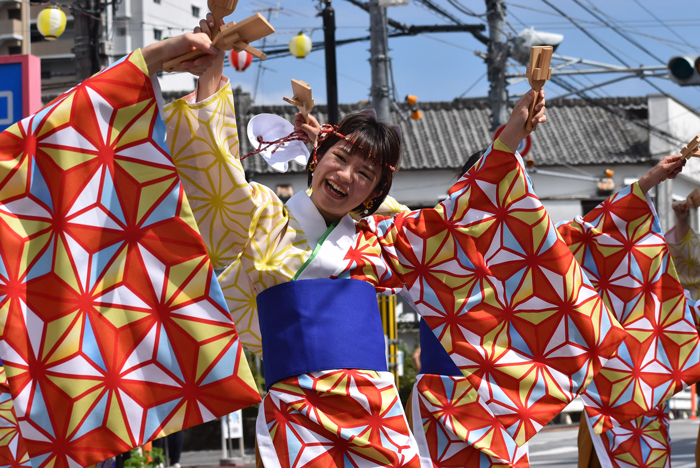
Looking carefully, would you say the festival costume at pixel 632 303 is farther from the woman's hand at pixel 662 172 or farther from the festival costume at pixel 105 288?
the festival costume at pixel 105 288

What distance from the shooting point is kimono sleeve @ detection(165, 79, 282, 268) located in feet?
8.24

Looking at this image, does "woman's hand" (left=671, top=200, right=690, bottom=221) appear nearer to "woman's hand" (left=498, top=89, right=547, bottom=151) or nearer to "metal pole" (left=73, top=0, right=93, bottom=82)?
"woman's hand" (left=498, top=89, right=547, bottom=151)

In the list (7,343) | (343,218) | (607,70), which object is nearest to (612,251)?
(343,218)

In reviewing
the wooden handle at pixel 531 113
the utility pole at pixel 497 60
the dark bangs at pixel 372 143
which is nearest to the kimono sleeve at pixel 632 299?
the wooden handle at pixel 531 113

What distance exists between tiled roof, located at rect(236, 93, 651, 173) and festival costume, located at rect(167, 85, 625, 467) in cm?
1287

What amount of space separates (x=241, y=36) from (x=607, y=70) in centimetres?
866

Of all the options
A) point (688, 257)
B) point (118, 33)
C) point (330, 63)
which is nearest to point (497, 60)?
point (330, 63)

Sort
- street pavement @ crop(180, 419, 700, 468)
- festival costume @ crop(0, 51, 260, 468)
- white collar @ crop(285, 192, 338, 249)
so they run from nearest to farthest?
festival costume @ crop(0, 51, 260, 468) → white collar @ crop(285, 192, 338, 249) → street pavement @ crop(180, 419, 700, 468)

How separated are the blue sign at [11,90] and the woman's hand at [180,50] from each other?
3.12 meters

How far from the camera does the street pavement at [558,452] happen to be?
7578mm

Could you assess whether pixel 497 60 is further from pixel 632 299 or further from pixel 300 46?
pixel 632 299

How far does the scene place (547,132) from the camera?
57.4ft

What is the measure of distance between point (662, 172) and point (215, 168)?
2.19 metres

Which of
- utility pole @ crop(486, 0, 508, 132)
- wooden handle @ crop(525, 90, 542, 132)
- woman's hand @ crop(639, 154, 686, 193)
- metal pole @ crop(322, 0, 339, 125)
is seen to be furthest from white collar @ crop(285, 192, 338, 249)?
utility pole @ crop(486, 0, 508, 132)
